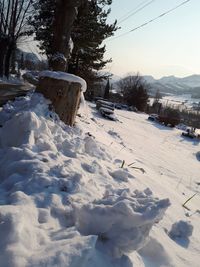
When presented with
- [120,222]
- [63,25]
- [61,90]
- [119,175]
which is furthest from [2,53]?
[120,222]

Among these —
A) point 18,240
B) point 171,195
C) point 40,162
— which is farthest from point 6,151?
point 171,195

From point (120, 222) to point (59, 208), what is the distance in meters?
0.59

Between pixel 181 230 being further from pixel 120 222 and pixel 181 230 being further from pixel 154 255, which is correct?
pixel 120 222

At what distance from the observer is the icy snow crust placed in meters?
2.15

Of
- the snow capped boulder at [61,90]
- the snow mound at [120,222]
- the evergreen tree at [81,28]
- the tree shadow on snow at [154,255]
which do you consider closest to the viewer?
the snow mound at [120,222]

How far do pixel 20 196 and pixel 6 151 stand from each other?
47.7 inches

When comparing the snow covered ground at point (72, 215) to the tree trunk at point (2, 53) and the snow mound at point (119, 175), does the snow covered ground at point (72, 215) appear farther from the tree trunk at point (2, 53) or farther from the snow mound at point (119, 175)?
the tree trunk at point (2, 53)

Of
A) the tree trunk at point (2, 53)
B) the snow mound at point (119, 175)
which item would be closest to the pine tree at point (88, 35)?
the tree trunk at point (2, 53)

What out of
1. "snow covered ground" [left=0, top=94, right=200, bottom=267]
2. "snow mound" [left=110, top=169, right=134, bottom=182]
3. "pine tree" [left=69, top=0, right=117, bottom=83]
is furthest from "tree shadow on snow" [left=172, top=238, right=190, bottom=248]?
"pine tree" [left=69, top=0, right=117, bottom=83]

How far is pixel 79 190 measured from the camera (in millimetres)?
3299

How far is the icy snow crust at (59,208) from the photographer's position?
7.05 ft

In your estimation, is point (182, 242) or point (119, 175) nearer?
point (182, 242)

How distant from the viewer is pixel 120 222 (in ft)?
8.82

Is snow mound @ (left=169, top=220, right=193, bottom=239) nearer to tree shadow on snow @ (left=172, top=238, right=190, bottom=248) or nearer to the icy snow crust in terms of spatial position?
tree shadow on snow @ (left=172, top=238, right=190, bottom=248)
